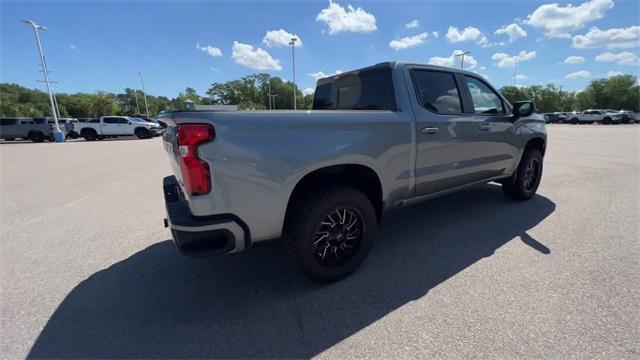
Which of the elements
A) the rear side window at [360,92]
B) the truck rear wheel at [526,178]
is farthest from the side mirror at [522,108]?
the rear side window at [360,92]

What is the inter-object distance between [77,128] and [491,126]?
28.5 meters

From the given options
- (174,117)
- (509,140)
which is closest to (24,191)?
(174,117)

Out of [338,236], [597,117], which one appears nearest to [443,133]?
[338,236]

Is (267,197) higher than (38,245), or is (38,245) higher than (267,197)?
(267,197)

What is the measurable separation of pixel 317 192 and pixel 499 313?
1.61 meters

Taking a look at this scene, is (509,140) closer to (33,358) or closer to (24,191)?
(33,358)

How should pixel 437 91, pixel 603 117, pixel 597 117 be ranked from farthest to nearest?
pixel 597 117
pixel 603 117
pixel 437 91

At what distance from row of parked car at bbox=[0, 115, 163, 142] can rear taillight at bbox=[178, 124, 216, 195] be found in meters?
23.6

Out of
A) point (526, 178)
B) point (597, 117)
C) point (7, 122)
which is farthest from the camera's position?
point (597, 117)

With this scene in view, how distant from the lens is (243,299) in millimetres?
2555

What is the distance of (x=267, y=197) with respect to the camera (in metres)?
2.26

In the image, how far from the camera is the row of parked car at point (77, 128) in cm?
2273

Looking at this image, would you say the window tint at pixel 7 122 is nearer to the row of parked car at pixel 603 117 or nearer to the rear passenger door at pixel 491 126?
the rear passenger door at pixel 491 126

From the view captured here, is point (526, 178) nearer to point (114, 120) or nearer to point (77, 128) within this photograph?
point (114, 120)
